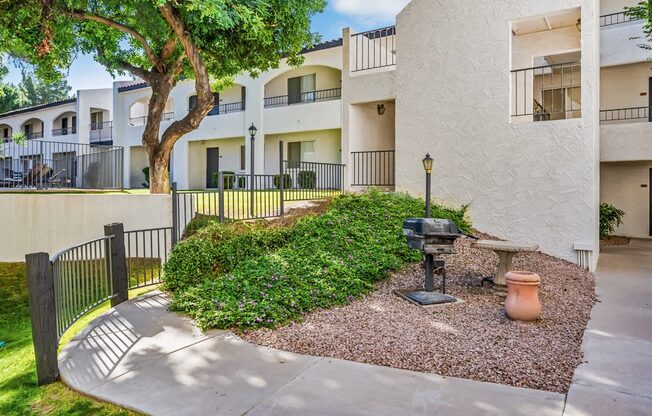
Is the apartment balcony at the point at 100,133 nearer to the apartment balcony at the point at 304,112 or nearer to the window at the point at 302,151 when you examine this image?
the apartment balcony at the point at 304,112

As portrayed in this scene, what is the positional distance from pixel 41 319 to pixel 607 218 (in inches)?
636

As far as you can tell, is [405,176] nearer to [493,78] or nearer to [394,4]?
[493,78]

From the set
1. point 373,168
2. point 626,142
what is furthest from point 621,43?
point 373,168

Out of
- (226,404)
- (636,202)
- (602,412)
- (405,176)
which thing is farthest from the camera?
(636,202)

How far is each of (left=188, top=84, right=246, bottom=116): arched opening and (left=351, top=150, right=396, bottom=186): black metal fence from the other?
12.0 m

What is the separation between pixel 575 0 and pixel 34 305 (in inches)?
440

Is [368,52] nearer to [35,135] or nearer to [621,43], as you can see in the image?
[621,43]

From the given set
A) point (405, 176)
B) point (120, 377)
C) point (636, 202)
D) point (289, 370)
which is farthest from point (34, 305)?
point (636, 202)

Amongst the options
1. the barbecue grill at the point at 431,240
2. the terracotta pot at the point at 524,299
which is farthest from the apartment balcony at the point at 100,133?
the terracotta pot at the point at 524,299

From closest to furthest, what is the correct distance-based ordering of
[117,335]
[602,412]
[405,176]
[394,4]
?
[602,412] < [117,335] < [405,176] < [394,4]

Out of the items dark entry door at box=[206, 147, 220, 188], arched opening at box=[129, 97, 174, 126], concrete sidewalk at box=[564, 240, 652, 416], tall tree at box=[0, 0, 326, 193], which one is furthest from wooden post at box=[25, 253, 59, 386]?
arched opening at box=[129, 97, 174, 126]

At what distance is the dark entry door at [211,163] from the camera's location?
2442 cm

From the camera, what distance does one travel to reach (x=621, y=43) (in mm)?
13711

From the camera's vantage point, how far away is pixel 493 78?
987 cm
